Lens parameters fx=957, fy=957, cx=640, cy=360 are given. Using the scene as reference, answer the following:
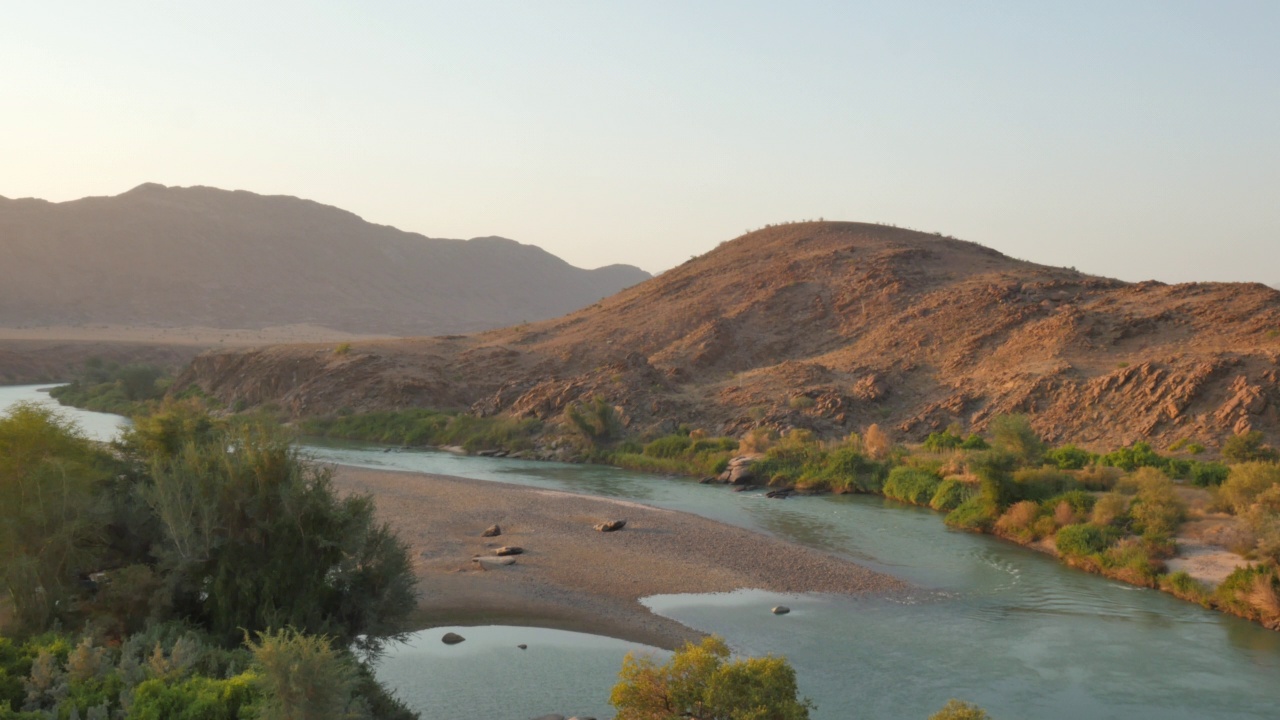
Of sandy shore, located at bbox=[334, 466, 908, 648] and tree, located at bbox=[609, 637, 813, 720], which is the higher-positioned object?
tree, located at bbox=[609, 637, 813, 720]

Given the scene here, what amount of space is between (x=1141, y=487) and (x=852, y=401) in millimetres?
18744

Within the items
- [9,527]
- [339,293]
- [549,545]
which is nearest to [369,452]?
[549,545]

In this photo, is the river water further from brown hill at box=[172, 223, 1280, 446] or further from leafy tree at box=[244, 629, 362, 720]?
brown hill at box=[172, 223, 1280, 446]

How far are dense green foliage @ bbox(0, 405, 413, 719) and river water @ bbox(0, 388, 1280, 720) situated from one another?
1974 mm

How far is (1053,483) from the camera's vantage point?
26062mm

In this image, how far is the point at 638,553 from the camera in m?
22.8

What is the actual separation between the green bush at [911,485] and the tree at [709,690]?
2090 centimetres

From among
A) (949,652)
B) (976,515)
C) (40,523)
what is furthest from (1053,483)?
(40,523)

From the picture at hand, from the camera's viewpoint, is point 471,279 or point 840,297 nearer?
point 840,297

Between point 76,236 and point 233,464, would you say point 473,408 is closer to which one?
point 233,464

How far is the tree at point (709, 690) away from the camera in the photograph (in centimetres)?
1016

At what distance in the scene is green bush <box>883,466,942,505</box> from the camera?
3036 centimetres

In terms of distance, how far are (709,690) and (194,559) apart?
23.9 feet

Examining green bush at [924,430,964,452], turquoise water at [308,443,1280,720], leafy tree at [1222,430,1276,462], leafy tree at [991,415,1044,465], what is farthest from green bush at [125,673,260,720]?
green bush at [924,430,964,452]
